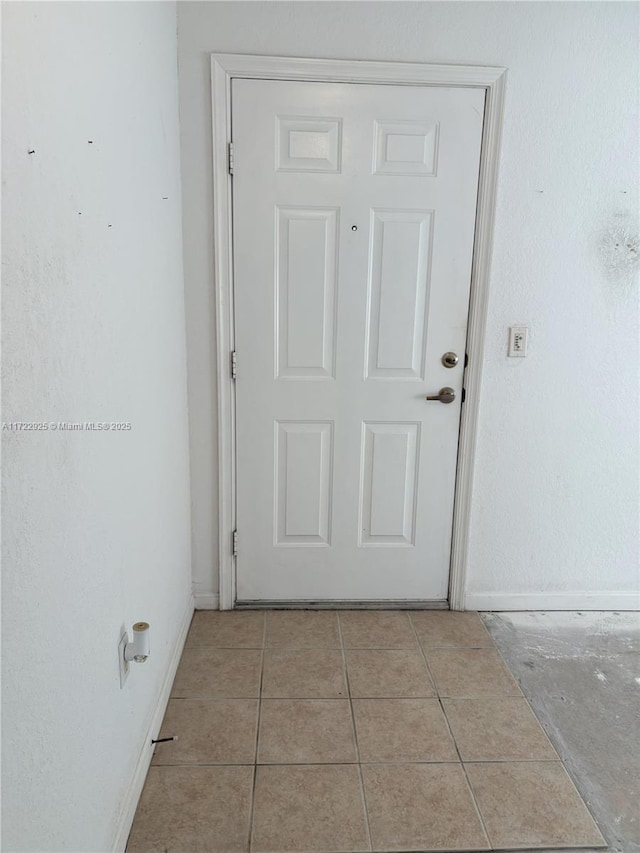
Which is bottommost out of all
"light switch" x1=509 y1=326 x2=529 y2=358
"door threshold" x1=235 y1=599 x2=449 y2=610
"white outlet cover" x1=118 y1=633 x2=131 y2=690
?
"door threshold" x1=235 y1=599 x2=449 y2=610

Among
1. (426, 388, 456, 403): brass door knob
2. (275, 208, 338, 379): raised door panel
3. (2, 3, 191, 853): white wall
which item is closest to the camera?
(2, 3, 191, 853): white wall

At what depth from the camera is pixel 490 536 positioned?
2420mm

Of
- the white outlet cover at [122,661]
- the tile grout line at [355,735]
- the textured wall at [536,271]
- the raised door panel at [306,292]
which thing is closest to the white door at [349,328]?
the raised door panel at [306,292]

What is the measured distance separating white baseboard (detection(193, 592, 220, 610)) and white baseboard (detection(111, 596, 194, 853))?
22 cm

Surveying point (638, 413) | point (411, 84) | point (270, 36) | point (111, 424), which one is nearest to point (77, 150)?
point (111, 424)

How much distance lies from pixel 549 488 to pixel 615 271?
89 cm

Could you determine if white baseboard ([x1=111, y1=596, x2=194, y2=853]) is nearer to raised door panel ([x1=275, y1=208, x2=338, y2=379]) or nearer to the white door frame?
the white door frame

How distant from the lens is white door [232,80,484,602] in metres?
2.09

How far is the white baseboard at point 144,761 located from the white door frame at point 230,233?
396mm

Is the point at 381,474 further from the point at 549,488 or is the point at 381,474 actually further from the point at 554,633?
the point at 554,633

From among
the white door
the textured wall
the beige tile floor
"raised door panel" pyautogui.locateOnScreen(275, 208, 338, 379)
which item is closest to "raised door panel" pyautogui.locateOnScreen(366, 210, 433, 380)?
the white door

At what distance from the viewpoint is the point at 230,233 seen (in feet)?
6.98

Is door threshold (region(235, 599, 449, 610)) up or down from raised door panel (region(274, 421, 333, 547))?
down

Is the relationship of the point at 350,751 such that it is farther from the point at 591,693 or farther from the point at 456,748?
the point at 591,693
